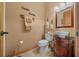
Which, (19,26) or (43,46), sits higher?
(19,26)

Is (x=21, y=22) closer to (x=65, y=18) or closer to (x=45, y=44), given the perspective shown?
(x=45, y=44)

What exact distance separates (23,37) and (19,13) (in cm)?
34

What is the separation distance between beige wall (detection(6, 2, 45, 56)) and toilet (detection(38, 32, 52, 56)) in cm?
7

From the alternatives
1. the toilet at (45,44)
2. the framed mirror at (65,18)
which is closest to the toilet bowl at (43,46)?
the toilet at (45,44)

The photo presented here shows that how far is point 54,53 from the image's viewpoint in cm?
181

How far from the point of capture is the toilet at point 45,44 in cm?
181

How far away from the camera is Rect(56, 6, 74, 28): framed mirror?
5.77ft

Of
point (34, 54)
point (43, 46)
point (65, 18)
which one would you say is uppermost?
point (65, 18)

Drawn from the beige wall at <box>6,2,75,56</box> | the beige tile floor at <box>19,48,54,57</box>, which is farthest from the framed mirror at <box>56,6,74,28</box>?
the beige tile floor at <box>19,48,54,57</box>

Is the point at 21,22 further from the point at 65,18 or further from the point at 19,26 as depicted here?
the point at 65,18

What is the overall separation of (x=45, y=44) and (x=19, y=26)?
44 cm

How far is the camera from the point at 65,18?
1.79m

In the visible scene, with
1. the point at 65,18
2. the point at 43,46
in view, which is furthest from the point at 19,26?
the point at 65,18

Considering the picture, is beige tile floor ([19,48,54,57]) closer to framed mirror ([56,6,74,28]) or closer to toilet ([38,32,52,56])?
toilet ([38,32,52,56])
